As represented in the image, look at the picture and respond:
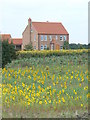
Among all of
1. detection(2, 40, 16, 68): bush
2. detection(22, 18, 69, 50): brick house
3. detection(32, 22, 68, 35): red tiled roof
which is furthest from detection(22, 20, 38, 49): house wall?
detection(2, 40, 16, 68): bush

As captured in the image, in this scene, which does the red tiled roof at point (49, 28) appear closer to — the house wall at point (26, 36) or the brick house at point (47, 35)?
the brick house at point (47, 35)

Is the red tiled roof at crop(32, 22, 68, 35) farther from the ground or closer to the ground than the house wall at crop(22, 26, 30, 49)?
farther from the ground

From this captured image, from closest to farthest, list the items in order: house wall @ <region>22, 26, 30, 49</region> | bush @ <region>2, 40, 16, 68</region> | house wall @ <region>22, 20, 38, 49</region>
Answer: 1. bush @ <region>2, 40, 16, 68</region>
2. house wall @ <region>22, 20, 38, 49</region>
3. house wall @ <region>22, 26, 30, 49</region>

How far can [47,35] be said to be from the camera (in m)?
57.1

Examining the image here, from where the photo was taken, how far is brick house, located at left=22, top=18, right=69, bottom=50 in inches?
2247

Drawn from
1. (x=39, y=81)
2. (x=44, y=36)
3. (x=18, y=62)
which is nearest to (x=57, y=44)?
(x=44, y=36)

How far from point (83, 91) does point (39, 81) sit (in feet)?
8.72

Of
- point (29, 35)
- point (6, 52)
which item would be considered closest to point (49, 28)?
point (29, 35)

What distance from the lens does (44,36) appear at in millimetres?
57156

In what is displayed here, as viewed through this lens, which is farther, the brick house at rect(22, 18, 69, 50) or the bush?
the brick house at rect(22, 18, 69, 50)

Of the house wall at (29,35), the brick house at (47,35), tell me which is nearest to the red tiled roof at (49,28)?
the brick house at (47,35)

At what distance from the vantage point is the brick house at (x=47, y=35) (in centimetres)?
5706

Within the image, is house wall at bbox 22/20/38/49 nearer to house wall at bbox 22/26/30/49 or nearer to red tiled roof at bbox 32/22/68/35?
house wall at bbox 22/26/30/49

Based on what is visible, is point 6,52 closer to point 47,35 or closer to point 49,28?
point 47,35
